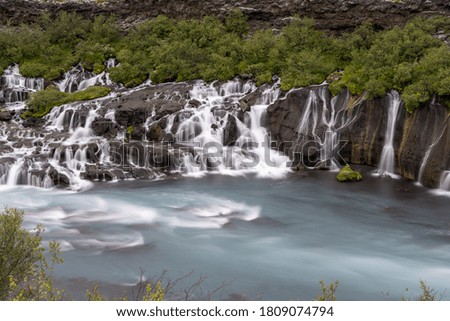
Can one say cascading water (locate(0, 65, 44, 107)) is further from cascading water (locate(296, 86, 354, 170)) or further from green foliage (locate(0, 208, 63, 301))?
green foliage (locate(0, 208, 63, 301))

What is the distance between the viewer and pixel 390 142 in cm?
2117

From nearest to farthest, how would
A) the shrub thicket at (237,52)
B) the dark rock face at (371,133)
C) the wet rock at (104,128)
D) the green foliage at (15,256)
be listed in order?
the green foliage at (15,256), the dark rock face at (371,133), the shrub thicket at (237,52), the wet rock at (104,128)

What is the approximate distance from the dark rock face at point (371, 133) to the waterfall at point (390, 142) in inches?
6.6

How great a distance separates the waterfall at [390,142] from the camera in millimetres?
21062

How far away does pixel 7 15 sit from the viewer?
39.6 metres

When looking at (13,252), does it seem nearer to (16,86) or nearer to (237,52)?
(237,52)

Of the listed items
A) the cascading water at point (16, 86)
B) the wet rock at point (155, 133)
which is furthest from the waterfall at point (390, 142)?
the cascading water at point (16, 86)

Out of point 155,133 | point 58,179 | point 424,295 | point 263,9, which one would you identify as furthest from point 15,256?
point 263,9

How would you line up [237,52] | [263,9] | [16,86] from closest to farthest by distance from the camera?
[237,52] < [16,86] < [263,9]

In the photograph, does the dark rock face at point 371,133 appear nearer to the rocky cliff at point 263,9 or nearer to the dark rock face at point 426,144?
the dark rock face at point 426,144

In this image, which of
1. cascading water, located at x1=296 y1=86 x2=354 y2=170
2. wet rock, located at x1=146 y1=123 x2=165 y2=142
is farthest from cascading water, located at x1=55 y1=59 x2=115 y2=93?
cascading water, located at x1=296 y1=86 x2=354 y2=170

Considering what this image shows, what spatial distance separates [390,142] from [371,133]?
1.02 meters
